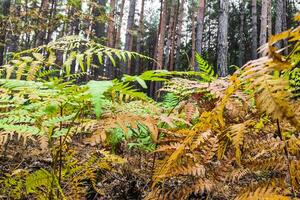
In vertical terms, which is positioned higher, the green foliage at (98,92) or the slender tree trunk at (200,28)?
the slender tree trunk at (200,28)

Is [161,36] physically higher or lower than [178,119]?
higher

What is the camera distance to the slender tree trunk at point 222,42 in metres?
9.98

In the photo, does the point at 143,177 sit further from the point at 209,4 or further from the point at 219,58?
the point at 209,4

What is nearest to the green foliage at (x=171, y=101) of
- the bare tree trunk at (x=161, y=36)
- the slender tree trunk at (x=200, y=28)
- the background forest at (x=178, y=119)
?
the background forest at (x=178, y=119)

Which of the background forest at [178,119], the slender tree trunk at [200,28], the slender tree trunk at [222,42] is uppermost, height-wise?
the slender tree trunk at [200,28]

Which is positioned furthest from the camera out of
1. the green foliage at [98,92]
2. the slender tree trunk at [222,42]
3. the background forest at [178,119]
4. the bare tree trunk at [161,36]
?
the bare tree trunk at [161,36]

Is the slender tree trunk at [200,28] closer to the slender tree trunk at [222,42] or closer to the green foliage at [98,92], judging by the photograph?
the slender tree trunk at [222,42]

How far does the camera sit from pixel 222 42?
10.2 metres

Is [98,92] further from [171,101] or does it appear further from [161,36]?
[161,36]

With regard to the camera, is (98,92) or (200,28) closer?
(98,92)

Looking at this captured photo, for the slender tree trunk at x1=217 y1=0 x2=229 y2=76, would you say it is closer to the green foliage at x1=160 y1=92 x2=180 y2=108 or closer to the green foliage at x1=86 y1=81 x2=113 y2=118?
the green foliage at x1=160 y1=92 x2=180 y2=108

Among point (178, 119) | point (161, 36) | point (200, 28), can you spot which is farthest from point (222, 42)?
point (161, 36)

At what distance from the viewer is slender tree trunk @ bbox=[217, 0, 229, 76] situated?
32.8 ft

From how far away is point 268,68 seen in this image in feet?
Result: 2.69
